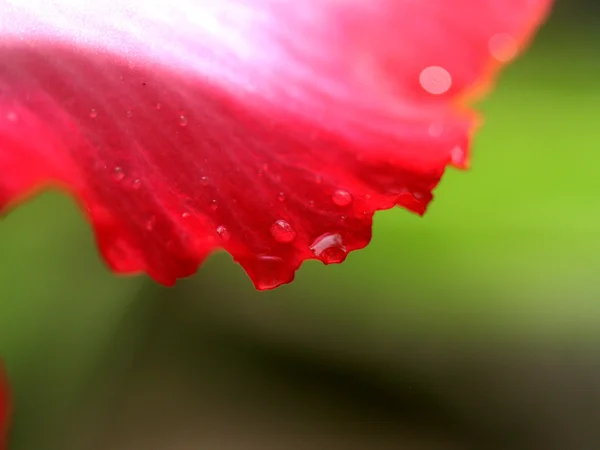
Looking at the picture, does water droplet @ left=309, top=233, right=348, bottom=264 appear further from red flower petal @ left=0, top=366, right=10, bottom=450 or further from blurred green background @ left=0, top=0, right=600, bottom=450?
blurred green background @ left=0, top=0, right=600, bottom=450

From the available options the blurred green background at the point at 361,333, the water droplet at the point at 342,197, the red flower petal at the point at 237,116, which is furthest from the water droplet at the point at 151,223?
the blurred green background at the point at 361,333

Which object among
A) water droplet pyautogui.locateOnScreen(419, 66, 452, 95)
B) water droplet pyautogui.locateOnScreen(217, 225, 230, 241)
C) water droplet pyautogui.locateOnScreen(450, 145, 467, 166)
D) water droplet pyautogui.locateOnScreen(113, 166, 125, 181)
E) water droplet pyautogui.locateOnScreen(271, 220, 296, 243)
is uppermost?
water droplet pyautogui.locateOnScreen(419, 66, 452, 95)

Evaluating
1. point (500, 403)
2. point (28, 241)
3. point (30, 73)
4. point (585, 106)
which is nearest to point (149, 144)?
point (30, 73)

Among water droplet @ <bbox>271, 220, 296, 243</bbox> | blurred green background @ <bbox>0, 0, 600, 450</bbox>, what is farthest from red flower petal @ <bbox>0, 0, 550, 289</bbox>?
blurred green background @ <bbox>0, 0, 600, 450</bbox>

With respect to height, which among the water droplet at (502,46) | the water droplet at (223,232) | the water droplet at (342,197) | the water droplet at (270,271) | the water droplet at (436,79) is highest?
the water droplet at (502,46)

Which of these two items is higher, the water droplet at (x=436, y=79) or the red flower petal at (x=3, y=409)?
the water droplet at (x=436, y=79)

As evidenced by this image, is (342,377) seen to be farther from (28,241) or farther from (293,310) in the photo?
(28,241)

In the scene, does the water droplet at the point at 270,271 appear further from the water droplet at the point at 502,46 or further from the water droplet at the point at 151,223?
the water droplet at the point at 502,46
